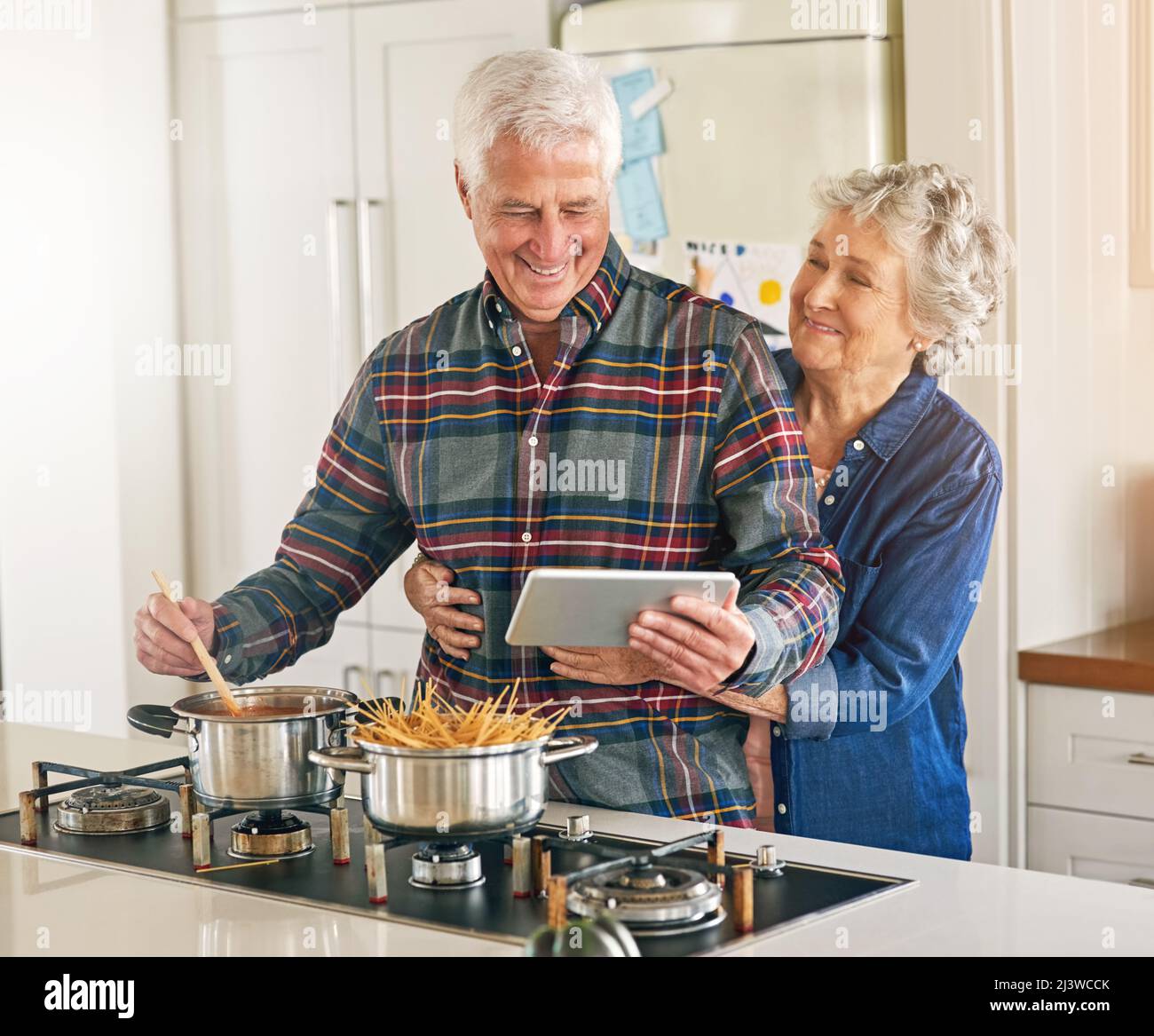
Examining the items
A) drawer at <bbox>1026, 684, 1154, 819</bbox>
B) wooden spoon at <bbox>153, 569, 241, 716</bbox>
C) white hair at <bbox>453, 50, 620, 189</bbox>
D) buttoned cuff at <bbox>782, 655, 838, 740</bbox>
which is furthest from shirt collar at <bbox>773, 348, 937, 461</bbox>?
wooden spoon at <bbox>153, 569, 241, 716</bbox>

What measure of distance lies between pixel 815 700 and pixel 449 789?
2.31 ft

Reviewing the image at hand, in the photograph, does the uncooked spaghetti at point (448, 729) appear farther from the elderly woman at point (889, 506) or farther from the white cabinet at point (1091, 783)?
the white cabinet at point (1091, 783)

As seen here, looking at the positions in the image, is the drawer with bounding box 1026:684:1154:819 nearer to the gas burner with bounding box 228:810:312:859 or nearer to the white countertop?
the white countertop

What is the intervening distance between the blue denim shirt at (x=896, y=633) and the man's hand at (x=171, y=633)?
27.8 inches

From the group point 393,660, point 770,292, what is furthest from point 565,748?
point 393,660

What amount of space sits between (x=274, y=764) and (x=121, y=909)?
0.19m

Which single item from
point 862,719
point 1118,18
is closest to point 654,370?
point 862,719

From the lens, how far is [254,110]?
3635 millimetres

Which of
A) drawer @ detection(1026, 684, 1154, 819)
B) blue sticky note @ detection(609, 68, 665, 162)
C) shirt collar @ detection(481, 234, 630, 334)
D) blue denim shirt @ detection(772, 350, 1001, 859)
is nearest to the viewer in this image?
shirt collar @ detection(481, 234, 630, 334)

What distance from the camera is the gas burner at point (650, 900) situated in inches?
46.0

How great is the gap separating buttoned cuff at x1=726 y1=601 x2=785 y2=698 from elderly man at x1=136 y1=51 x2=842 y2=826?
0.06 metres

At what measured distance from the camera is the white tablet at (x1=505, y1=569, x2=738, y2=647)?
128cm

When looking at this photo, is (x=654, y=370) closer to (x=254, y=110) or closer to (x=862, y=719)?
(x=862, y=719)
